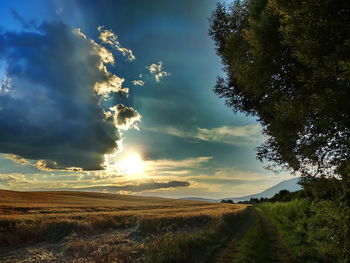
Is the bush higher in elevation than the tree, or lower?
lower

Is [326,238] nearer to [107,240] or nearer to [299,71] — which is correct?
[299,71]

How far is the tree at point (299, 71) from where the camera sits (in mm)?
8539

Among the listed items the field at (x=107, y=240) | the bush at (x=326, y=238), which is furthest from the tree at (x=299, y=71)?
the field at (x=107, y=240)

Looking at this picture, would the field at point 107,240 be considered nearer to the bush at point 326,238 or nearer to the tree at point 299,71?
the bush at point 326,238

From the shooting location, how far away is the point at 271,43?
12125 mm

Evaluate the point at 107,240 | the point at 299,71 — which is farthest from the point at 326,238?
the point at 107,240

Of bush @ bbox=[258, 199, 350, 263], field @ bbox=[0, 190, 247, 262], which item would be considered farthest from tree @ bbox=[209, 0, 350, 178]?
field @ bbox=[0, 190, 247, 262]

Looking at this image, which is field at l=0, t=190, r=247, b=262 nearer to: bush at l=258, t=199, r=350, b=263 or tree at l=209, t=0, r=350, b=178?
bush at l=258, t=199, r=350, b=263

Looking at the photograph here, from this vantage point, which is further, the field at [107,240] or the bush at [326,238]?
the field at [107,240]

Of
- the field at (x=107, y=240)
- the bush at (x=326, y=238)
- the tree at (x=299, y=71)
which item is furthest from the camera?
the field at (x=107, y=240)

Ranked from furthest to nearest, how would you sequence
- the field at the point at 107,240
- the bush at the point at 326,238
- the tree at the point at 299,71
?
the field at the point at 107,240 < the bush at the point at 326,238 < the tree at the point at 299,71

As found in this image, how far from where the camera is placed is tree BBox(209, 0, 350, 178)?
8.54 metres

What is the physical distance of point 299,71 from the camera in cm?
1191

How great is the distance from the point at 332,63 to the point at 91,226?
82.9 ft
